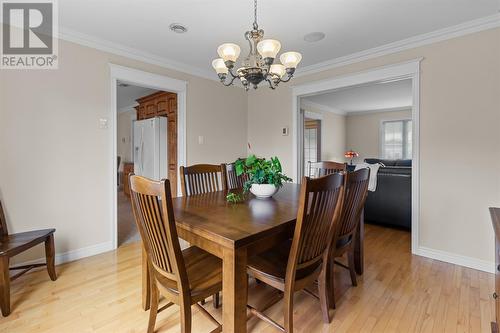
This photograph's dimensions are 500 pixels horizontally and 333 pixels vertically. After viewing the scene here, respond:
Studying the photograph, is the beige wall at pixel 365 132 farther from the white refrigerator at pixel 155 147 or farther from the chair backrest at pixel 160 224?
the chair backrest at pixel 160 224

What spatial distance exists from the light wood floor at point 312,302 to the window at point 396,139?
17.8 ft

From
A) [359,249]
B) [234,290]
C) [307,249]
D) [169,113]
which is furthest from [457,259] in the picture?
[169,113]

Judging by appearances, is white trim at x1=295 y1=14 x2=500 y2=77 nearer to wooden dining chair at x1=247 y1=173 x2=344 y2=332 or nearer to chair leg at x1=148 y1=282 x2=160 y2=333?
wooden dining chair at x1=247 y1=173 x2=344 y2=332

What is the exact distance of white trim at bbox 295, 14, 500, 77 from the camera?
2325mm

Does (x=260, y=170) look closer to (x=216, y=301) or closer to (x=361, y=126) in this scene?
(x=216, y=301)

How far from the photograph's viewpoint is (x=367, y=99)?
6.01 m

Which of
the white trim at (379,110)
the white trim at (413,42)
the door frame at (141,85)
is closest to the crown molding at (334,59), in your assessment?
the white trim at (413,42)

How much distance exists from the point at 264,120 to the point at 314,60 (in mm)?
1252

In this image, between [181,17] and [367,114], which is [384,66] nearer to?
[181,17]

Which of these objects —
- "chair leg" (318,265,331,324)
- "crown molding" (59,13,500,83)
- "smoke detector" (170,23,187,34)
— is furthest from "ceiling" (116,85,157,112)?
"chair leg" (318,265,331,324)

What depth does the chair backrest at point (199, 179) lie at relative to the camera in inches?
87.6

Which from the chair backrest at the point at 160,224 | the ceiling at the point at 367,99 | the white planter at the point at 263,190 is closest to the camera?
the chair backrest at the point at 160,224

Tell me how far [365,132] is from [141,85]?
6713 millimetres

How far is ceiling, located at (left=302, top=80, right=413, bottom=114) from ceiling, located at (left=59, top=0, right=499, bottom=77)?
197 centimetres
